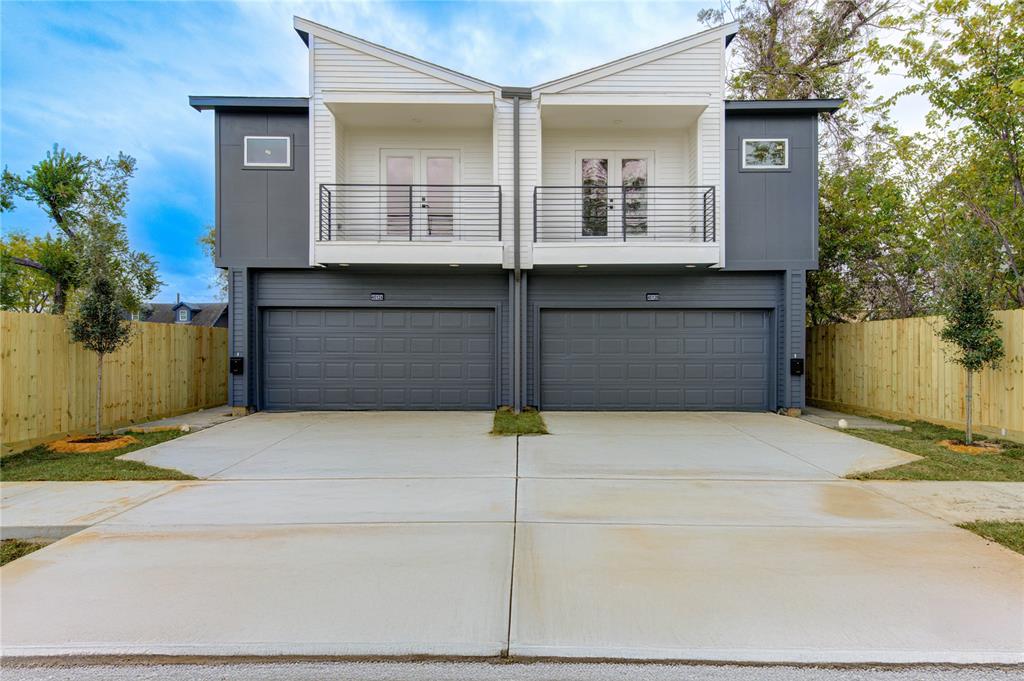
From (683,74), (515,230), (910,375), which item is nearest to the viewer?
(910,375)

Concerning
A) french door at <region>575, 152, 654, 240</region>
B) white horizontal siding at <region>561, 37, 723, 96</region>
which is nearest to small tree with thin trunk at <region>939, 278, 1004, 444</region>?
french door at <region>575, 152, 654, 240</region>

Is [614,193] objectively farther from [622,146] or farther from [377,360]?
[377,360]

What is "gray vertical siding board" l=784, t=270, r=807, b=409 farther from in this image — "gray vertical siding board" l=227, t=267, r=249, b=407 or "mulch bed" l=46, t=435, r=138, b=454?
"mulch bed" l=46, t=435, r=138, b=454

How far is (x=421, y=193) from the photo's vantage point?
12.6m

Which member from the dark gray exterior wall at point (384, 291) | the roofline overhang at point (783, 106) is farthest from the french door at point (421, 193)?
the roofline overhang at point (783, 106)

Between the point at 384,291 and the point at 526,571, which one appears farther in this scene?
the point at 384,291

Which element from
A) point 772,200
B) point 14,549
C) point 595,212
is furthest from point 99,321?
point 772,200

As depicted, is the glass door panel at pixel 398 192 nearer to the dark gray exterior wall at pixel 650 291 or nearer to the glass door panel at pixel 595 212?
the dark gray exterior wall at pixel 650 291

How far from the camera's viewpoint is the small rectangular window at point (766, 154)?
40.0 ft

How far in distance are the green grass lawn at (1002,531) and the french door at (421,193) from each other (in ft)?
31.6

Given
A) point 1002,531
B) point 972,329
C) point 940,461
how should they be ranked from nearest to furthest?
point 1002,531
point 940,461
point 972,329

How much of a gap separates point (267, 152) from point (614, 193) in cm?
725

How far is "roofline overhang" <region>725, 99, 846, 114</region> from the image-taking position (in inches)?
467

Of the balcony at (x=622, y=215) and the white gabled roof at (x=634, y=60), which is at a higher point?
the white gabled roof at (x=634, y=60)
